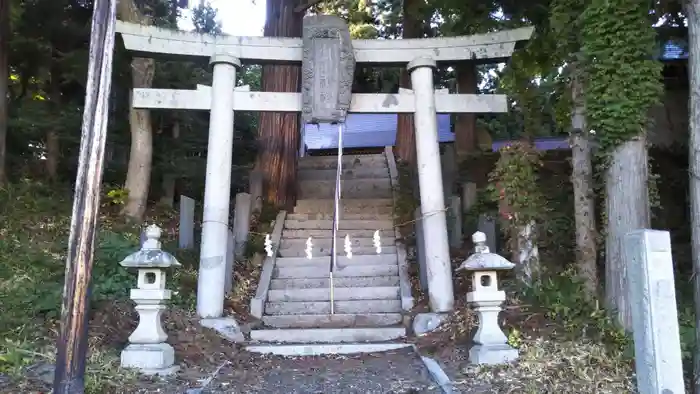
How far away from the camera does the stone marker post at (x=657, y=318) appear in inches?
181

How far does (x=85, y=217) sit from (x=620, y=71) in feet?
18.8

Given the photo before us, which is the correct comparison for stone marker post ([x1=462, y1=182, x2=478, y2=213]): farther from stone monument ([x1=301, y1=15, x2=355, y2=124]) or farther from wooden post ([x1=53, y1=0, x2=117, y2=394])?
wooden post ([x1=53, y1=0, x2=117, y2=394])

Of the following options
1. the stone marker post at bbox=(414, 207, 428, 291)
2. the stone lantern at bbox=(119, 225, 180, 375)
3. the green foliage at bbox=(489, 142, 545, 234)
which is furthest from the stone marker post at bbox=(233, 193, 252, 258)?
the green foliage at bbox=(489, 142, 545, 234)

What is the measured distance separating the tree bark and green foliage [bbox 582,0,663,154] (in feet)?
0.57

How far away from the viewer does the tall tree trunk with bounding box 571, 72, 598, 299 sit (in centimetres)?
704

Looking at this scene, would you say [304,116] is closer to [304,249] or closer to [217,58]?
[217,58]

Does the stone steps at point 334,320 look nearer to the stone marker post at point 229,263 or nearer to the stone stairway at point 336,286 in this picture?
the stone stairway at point 336,286

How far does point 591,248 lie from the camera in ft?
23.1

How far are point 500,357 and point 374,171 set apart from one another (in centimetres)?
936

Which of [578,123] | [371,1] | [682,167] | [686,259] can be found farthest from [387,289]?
[371,1]

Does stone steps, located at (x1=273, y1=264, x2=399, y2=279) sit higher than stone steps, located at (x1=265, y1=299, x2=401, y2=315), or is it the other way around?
stone steps, located at (x1=273, y1=264, x2=399, y2=279)

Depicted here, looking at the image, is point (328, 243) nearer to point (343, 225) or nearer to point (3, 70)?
point (343, 225)

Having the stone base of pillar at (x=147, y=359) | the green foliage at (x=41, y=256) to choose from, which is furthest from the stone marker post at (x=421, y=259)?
the stone base of pillar at (x=147, y=359)

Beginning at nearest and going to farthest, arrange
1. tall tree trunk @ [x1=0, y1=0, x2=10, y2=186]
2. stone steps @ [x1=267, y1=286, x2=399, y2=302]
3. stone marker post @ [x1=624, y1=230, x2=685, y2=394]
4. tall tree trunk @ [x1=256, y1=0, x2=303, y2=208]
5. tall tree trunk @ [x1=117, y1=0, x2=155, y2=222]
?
1. stone marker post @ [x1=624, y1=230, x2=685, y2=394]
2. stone steps @ [x1=267, y1=286, x2=399, y2=302]
3. tall tree trunk @ [x1=117, y1=0, x2=155, y2=222]
4. tall tree trunk @ [x1=0, y1=0, x2=10, y2=186]
5. tall tree trunk @ [x1=256, y1=0, x2=303, y2=208]
